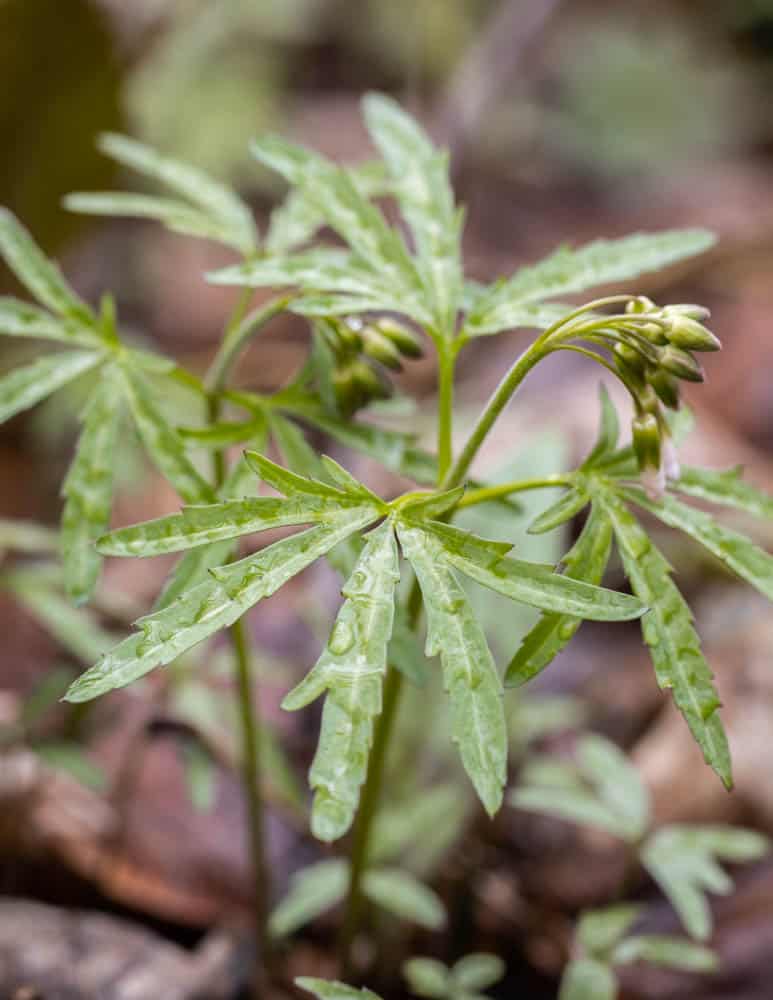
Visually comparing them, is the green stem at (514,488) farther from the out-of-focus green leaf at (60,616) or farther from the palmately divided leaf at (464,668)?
the out-of-focus green leaf at (60,616)

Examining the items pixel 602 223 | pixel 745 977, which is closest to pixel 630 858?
pixel 745 977

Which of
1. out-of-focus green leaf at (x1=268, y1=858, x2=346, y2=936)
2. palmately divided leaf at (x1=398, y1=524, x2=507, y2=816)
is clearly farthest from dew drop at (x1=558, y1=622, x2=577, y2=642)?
out-of-focus green leaf at (x1=268, y1=858, x2=346, y2=936)

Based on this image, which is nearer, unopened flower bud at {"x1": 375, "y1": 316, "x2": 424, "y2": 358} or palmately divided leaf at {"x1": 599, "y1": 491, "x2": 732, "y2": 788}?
palmately divided leaf at {"x1": 599, "y1": 491, "x2": 732, "y2": 788}

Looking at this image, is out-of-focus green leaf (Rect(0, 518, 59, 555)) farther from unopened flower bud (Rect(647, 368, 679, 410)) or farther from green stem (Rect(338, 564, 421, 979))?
unopened flower bud (Rect(647, 368, 679, 410))

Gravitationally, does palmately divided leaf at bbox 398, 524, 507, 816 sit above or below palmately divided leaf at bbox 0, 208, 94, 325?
below

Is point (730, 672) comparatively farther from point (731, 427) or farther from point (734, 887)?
point (731, 427)

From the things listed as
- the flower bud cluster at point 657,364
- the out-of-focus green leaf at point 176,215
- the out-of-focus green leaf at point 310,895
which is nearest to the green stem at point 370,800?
the out-of-focus green leaf at point 310,895

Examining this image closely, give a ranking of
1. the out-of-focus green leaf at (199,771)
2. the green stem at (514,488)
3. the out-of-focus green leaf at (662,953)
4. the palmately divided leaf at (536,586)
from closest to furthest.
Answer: the palmately divided leaf at (536,586) → the green stem at (514,488) → the out-of-focus green leaf at (662,953) → the out-of-focus green leaf at (199,771)
